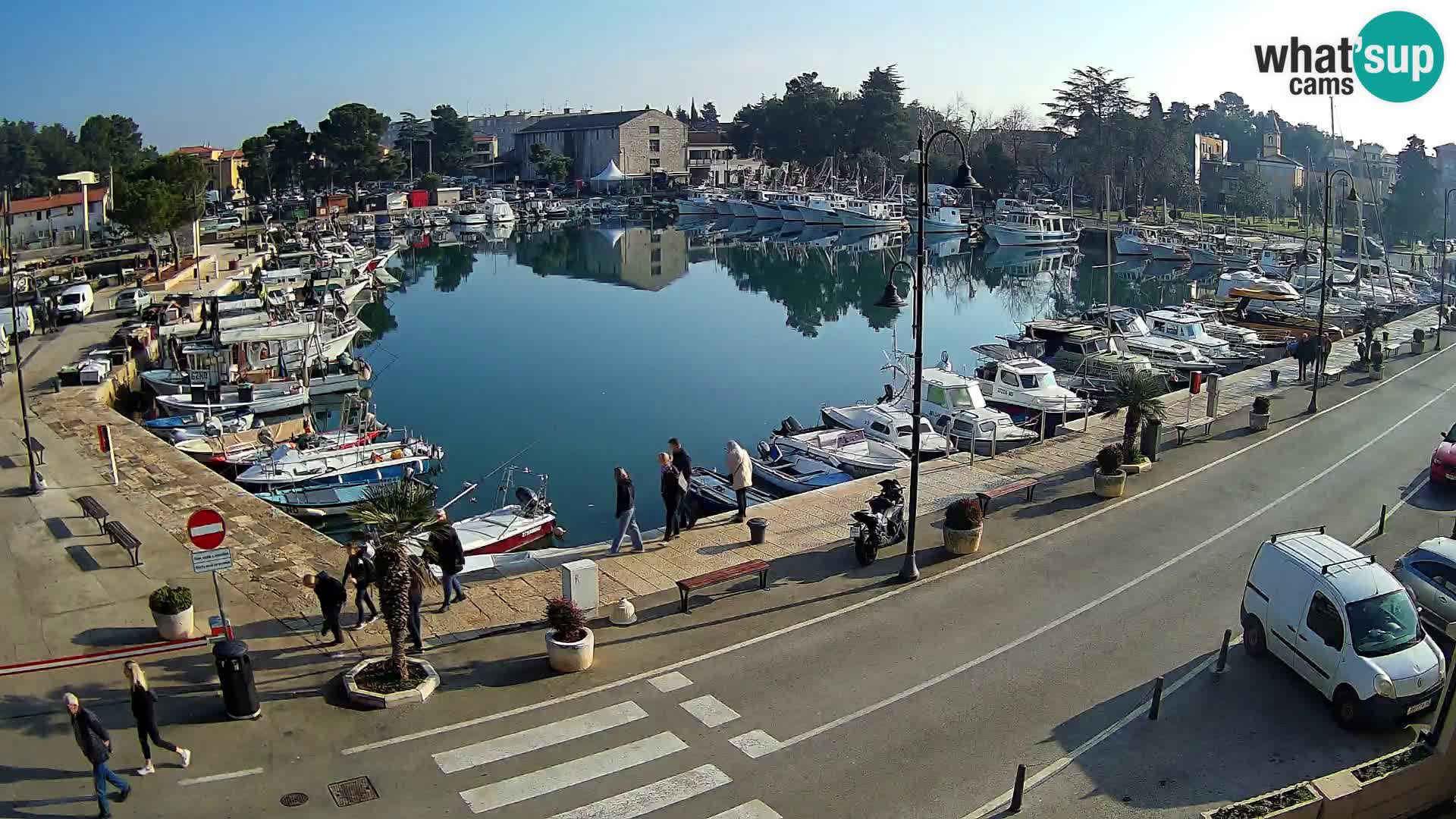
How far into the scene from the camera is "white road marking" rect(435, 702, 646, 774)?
11.4 m

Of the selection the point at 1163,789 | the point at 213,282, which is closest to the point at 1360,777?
the point at 1163,789

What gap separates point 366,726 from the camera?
12109 mm

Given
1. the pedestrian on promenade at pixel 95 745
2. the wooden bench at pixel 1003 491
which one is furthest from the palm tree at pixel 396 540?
the wooden bench at pixel 1003 491

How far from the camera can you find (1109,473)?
2094 cm

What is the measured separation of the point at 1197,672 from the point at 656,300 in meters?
61.7

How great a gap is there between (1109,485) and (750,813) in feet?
42.2

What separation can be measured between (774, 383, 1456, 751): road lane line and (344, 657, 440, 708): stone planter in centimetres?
421

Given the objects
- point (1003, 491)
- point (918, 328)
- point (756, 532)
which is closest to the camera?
point (918, 328)

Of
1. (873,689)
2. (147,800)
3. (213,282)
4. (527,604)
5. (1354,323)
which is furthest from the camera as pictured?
(213,282)

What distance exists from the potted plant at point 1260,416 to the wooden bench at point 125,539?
24.3 meters

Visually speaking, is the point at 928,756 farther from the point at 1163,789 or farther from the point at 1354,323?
the point at 1354,323

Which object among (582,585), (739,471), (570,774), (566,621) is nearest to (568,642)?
(566,621)

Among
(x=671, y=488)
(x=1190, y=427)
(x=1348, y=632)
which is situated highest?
(x=671, y=488)

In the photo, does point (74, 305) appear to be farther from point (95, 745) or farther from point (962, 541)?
point (962, 541)
